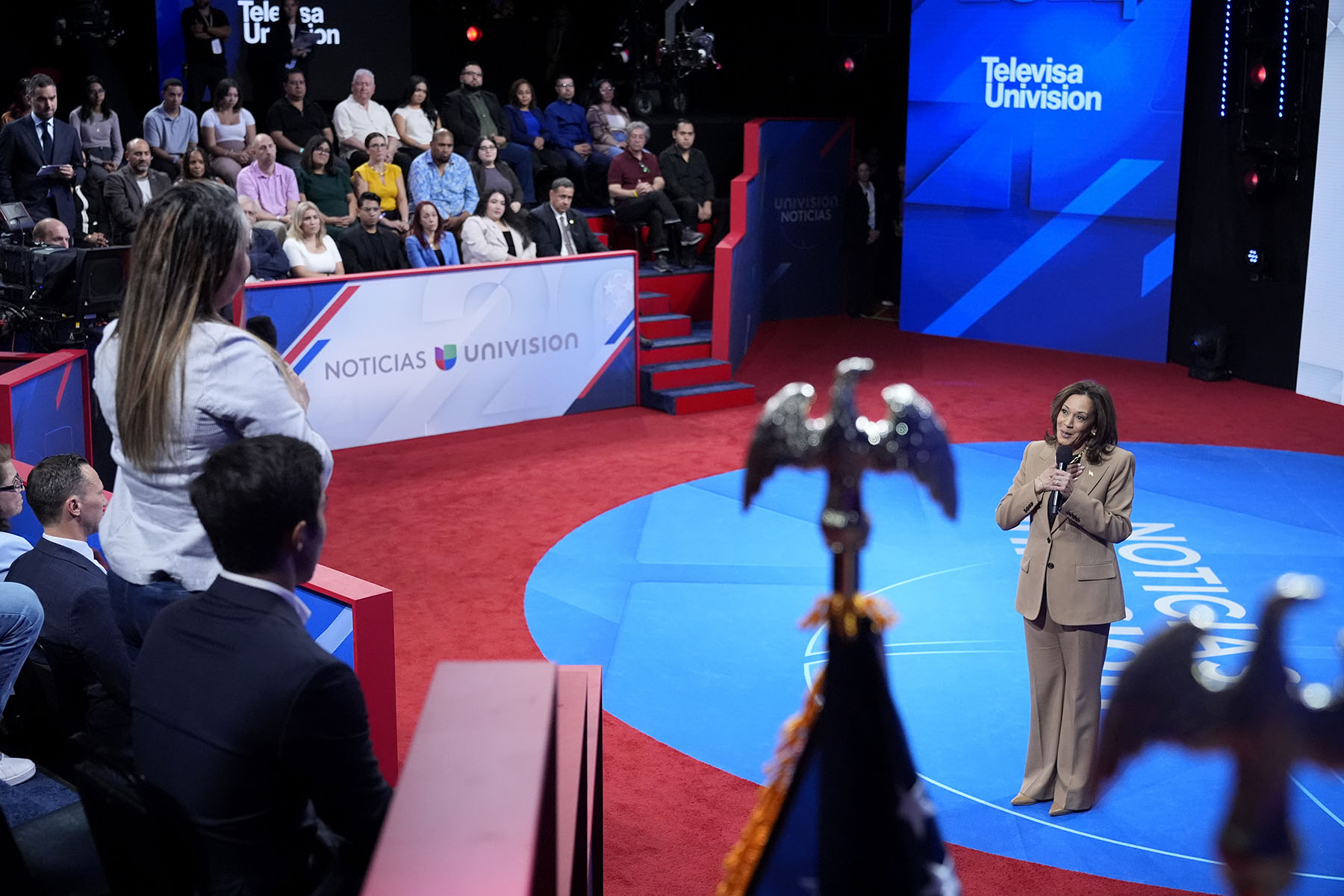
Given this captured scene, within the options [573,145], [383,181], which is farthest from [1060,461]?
[573,145]

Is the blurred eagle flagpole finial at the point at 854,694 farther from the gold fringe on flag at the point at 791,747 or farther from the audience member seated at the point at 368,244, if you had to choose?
the audience member seated at the point at 368,244

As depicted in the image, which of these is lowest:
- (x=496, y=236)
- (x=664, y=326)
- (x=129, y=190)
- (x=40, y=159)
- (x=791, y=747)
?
(x=664, y=326)

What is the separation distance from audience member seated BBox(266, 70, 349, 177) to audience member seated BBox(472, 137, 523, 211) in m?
1.35

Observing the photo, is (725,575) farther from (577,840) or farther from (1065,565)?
(577,840)

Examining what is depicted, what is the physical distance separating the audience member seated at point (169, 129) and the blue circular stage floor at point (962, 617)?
5.84 meters

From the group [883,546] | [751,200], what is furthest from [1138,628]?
[751,200]

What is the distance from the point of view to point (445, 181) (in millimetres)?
11883

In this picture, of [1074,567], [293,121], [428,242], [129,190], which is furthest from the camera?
[293,121]

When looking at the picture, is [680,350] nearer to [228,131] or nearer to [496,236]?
[496,236]

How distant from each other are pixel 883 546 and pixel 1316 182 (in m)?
6.03

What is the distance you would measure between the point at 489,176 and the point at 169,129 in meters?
2.76

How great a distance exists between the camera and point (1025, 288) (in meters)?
13.9

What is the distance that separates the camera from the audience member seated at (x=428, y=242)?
35.6 ft

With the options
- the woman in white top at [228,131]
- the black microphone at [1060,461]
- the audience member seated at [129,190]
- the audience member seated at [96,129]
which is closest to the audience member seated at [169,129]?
the woman in white top at [228,131]
